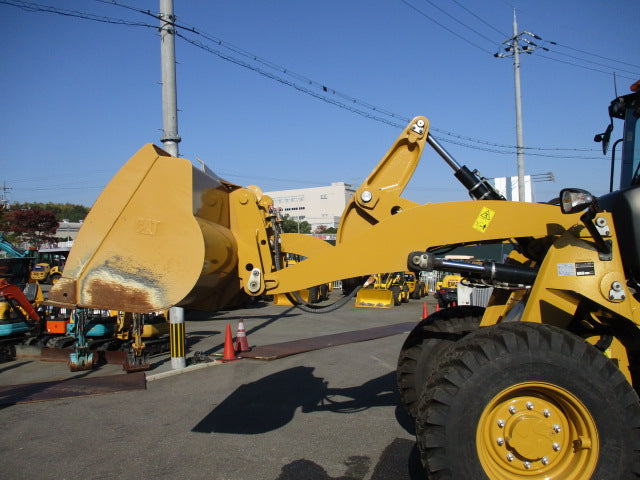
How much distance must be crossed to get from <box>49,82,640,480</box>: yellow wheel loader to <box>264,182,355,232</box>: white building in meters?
93.7

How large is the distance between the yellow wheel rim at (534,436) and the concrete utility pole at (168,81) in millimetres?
9296

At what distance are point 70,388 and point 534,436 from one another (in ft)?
23.0

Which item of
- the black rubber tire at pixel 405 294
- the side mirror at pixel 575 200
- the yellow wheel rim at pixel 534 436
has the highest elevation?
the side mirror at pixel 575 200

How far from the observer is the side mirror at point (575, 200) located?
3281mm

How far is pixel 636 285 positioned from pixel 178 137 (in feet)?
30.7

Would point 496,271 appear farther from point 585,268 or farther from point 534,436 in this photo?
point 534,436

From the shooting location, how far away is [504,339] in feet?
10.4

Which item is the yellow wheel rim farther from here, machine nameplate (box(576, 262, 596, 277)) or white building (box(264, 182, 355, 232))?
white building (box(264, 182, 355, 232))

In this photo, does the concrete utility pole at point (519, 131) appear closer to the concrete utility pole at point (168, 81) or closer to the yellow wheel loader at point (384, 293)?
the yellow wheel loader at point (384, 293)

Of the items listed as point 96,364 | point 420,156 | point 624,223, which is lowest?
point 96,364

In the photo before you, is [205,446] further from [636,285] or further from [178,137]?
[178,137]

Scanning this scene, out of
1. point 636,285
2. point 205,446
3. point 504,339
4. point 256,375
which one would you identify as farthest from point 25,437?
point 636,285

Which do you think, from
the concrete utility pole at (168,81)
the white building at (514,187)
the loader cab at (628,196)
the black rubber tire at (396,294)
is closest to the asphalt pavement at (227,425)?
the loader cab at (628,196)

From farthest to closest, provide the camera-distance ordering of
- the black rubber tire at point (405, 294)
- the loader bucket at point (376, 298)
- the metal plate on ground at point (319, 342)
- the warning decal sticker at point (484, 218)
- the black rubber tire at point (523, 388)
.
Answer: the black rubber tire at point (405, 294) → the loader bucket at point (376, 298) → the metal plate on ground at point (319, 342) → the warning decal sticker at point (484, 218) → the black rubber tire at point (523, 388)
